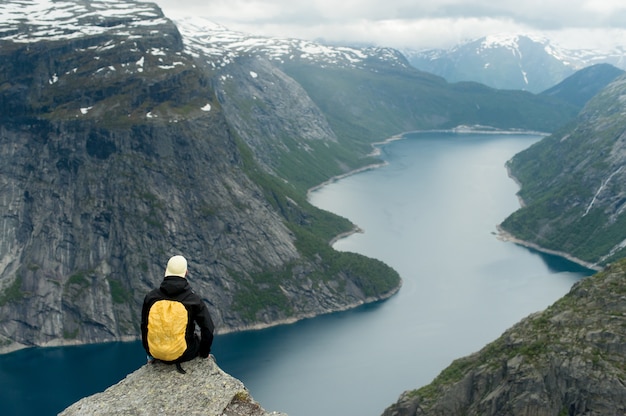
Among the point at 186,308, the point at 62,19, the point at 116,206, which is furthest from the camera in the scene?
the point at 62,19

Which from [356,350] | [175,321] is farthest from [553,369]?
[356,350]

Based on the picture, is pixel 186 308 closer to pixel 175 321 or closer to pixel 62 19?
pixel 175 321

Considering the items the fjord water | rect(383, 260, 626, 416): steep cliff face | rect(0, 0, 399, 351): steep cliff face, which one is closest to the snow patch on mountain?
rect(0, 0, 399, 351): steep cliff face

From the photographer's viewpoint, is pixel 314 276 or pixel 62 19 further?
pixel 62 19

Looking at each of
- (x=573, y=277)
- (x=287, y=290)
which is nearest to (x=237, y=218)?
(x=287, y=290)

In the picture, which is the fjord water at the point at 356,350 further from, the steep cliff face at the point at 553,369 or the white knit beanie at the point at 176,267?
the white knit beanie at the point at 176,267

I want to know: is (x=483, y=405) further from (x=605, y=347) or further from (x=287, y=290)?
(x=287, y=290)

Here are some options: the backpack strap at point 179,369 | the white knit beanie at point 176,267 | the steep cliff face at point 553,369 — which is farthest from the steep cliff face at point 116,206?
the white knit beanie at point 176,267
